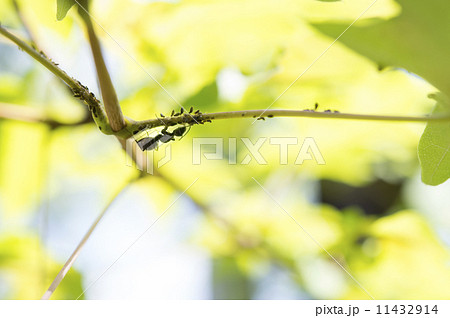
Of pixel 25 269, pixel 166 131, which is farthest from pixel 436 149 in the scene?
pixel 25 269

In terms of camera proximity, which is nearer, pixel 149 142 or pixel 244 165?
pixel 149 142

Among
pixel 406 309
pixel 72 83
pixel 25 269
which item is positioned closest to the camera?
pixel 72 83

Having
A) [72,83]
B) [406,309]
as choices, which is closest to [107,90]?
[72,83]

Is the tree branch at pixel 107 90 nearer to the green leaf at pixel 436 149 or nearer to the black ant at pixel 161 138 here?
the black ant at pixel 161 138

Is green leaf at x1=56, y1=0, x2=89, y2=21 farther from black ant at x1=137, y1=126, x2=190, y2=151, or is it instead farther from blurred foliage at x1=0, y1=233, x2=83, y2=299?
blurred foliage at x1=0, y1=233, x2=83, y2=299

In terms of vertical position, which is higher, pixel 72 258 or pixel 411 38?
pixel 411 38

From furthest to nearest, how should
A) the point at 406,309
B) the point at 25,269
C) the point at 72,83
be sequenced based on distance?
the point at 25,269
the point at 406,309
the point at 72,83

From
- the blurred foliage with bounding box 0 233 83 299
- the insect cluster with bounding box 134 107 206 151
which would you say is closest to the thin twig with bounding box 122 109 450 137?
the insect cluster with bounding box 134 107 206 151

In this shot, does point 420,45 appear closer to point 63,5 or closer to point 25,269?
point 63,5
